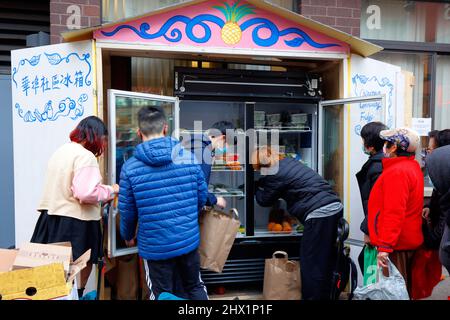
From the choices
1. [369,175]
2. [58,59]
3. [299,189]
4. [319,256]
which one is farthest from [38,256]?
[369,175]

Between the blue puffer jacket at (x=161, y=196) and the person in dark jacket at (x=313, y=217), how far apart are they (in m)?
1.03

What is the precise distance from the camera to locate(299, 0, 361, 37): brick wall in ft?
16.9

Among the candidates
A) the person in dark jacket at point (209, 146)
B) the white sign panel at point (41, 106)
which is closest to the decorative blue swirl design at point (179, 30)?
the white sign panel at point (41, 106)

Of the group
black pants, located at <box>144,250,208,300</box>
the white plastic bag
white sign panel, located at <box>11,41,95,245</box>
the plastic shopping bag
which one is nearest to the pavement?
black pants, located at <box>144,250,208,300</box>

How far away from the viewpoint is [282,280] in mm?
3902

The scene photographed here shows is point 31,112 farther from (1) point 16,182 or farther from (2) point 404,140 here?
(2) point 404,140

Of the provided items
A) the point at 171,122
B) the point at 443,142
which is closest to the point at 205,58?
the point at 171,122

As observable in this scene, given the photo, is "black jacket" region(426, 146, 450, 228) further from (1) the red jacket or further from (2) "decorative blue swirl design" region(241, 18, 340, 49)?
(2) "decorative blue swirl design" region(241, 18, 340, 49)

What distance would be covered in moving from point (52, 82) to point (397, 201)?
2935 mm

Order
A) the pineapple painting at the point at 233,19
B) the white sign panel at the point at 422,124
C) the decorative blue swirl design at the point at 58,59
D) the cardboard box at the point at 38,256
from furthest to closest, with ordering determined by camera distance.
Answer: the white sign panel at the point at 422,124 → the pineapple painting at the point at 233,19 → the decorative blue swirl design at the point at 58,59 → the cardboard box at the point at 38,256

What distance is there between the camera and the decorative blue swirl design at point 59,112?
Answer: 11.8ft

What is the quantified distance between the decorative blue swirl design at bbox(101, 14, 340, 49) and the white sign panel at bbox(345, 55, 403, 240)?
0.42m

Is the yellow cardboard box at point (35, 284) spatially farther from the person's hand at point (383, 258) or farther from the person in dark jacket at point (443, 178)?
the person in dark jacket at point (443, 178)

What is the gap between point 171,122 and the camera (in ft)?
13.5
